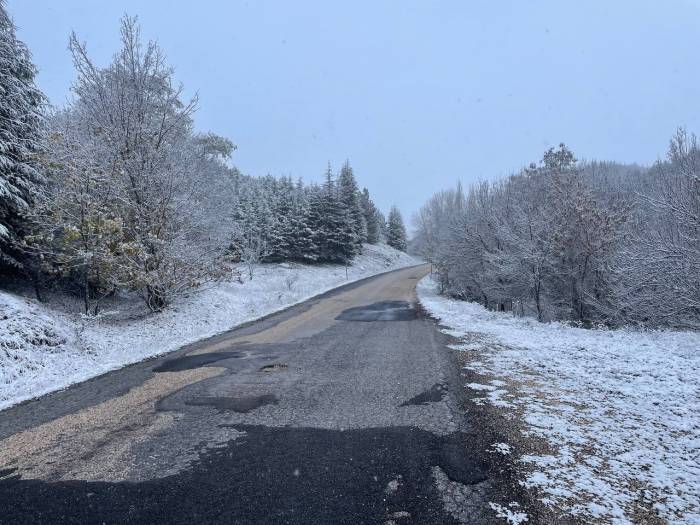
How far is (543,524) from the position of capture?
2.77 m

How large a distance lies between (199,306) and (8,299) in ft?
18.4

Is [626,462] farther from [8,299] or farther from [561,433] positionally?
[8,299]

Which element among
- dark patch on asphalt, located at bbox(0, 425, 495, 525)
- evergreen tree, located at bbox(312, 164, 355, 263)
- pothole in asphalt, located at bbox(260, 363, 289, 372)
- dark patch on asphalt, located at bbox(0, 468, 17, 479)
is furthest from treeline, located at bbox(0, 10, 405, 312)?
evergreen tree, located at bbox(312, 164, 355, 263)

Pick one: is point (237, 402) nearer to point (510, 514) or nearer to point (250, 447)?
point (250, 447)

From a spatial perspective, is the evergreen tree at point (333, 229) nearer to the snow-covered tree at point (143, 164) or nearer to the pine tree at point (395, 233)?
the snow-covered tree at point (143, 164)

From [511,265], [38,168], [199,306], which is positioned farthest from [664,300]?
[38,168]

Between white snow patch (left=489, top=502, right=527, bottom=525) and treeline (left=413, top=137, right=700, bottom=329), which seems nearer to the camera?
white snow patch (left=489, top=502, right=527, bottom=525)

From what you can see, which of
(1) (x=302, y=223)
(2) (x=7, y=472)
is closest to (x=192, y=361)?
(2) (x=7, y=472)

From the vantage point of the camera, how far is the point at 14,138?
1068 centimetres

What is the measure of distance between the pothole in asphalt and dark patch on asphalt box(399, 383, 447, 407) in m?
2.79

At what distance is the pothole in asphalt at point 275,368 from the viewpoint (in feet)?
23.4

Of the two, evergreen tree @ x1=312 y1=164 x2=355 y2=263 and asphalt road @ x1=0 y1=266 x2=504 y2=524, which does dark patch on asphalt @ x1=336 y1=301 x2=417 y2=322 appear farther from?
evergreen tree @ x1=312 y1=164 x2=355 y2=263

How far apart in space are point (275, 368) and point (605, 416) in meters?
5.34

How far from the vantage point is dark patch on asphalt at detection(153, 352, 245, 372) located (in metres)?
7.39
